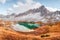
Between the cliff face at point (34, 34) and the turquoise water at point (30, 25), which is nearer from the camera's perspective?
the cliff face at point (34, 34)

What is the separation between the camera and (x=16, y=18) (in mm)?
8320

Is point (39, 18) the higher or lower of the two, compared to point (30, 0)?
lower

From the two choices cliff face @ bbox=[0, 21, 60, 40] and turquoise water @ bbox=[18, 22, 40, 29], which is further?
turquoise water @ bbox=[18, 22, 40, 29]

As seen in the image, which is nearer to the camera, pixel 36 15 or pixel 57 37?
pixel 57 37

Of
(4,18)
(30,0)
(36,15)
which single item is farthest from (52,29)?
(4,18)

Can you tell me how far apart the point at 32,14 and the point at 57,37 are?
1634 mm

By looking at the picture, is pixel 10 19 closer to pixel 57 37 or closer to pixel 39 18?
pixel 39 18

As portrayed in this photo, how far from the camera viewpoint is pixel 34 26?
826 cm

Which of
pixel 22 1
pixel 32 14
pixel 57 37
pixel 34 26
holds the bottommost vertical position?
pixel 57 37

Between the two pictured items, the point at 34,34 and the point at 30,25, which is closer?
the point at 34,34

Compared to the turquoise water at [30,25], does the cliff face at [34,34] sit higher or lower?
lower

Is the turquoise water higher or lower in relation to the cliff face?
higher

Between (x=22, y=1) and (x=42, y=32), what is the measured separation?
1666 mm

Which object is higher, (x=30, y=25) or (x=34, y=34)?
(x=30, y=25)
